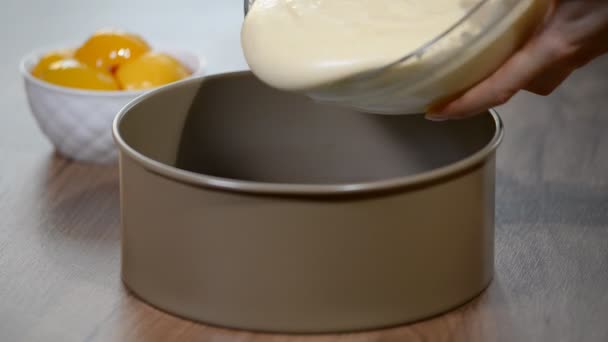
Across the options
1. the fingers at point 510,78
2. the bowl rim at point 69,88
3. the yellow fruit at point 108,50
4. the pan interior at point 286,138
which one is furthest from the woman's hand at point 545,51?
the yellow fruit at point 108,50

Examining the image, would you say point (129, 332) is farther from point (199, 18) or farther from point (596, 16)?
point (199, 18)

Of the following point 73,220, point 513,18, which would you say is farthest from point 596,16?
point 73,220

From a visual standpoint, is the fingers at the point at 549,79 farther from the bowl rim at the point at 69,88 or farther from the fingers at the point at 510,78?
the bowl rim at the point at 69,88

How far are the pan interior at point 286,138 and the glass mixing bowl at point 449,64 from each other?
0.46 ft

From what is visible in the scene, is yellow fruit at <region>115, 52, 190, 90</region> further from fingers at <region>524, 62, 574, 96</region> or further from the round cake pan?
fingers at <region>524, 62, 574, 96</region>

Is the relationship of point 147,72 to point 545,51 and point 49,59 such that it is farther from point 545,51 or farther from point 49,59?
point 545,51

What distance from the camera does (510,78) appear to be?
2.46 ft

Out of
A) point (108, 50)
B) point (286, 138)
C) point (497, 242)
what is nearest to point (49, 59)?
point (108, 50)

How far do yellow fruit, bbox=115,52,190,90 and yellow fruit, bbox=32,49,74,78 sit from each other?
0.06 meters

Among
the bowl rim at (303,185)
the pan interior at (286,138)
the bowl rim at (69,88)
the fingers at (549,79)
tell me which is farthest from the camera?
the bowl rim at (69,88)

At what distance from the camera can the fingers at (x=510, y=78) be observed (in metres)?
0.75

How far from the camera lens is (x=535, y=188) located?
3.23ft

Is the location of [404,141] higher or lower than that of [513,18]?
lower

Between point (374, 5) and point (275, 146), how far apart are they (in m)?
0.21
